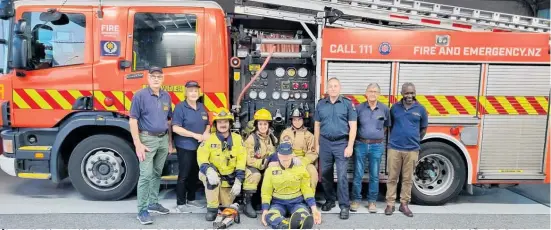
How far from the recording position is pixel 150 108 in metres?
4.44

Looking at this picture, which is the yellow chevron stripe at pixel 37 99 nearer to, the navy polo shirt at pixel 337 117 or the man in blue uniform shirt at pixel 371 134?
the navy polo shirt at pixel 337 117

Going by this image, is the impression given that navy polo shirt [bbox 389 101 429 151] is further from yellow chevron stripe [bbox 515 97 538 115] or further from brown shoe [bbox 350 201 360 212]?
yellow chevron stripe [bbox 515 97 538 115]

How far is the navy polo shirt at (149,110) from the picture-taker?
4.39 meters

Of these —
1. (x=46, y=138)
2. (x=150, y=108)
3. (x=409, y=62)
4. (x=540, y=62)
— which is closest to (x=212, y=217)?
(x=150, y=108)

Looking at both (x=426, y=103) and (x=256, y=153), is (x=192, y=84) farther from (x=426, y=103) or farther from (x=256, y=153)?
(x=426, y=103)

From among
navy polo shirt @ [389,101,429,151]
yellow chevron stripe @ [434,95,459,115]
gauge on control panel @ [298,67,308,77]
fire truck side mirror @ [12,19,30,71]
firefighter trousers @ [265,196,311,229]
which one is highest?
Answer: fire truck side mirror @ [12,19,30,71]

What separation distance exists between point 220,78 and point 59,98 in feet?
6.28

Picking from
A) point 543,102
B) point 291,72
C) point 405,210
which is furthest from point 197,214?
point 543,102

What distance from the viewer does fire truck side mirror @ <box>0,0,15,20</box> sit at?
4.62 m

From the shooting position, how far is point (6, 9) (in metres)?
4.63

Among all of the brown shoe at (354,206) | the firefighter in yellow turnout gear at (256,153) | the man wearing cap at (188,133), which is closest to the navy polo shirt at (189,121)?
the man wearing cap at (188,133)

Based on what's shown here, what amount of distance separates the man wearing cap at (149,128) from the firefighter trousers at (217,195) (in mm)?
560

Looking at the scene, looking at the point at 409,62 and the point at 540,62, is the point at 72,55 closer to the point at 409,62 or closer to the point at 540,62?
the point at 409,62

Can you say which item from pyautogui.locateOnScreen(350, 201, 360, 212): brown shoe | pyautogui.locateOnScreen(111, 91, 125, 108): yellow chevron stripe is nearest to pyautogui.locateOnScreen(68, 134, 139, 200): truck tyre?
pyautogui.locateOnScreen(111, 91, 125, 108): yellow chevron stripe
